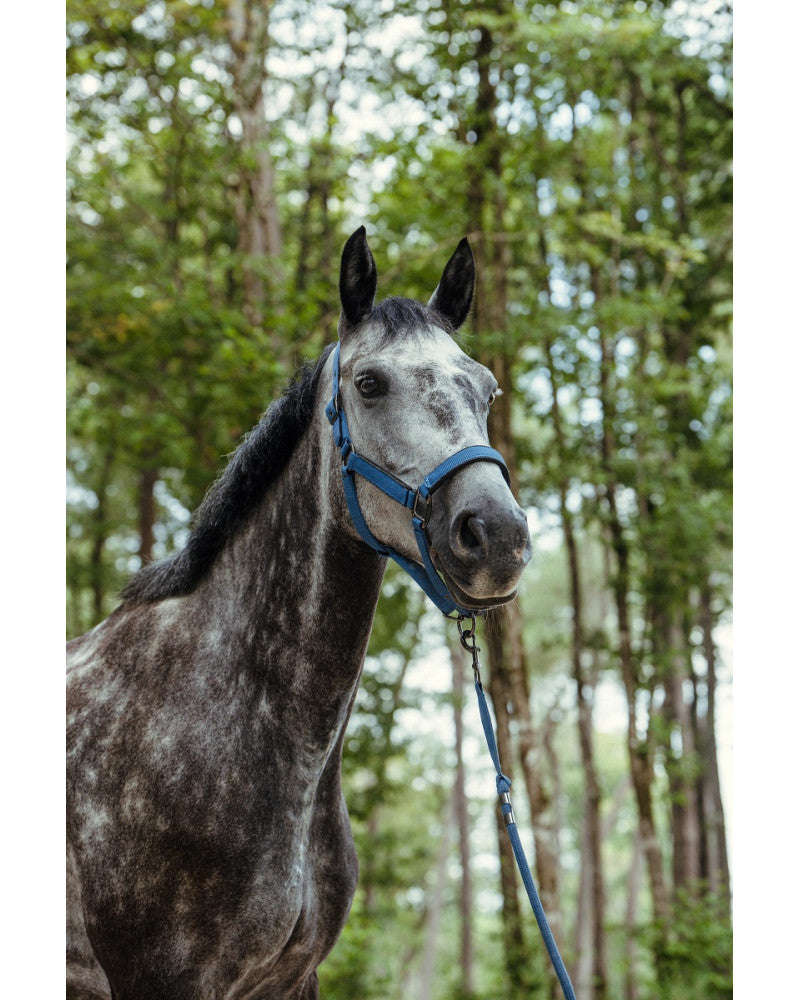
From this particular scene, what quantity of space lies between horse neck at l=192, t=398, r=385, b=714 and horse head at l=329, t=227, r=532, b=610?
0.31ft

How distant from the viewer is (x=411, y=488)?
5.61 feet

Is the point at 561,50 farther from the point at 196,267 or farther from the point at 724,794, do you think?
the point at 724,794

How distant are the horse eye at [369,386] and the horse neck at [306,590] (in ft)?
0.57

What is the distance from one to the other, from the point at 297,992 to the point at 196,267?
6931 millimetres

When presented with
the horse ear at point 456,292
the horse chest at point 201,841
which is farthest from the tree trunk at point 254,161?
the horse chest at point 201,841

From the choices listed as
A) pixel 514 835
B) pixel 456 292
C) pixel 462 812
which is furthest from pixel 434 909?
pixel 456 292

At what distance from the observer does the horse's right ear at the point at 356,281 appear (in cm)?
189

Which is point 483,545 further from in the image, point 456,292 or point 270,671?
point 456,292

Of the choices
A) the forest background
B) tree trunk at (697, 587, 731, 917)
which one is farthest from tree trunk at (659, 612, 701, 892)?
tree trunk at (697, 587, 731, 917)

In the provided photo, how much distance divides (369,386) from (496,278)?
545cm

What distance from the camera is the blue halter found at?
1646mm

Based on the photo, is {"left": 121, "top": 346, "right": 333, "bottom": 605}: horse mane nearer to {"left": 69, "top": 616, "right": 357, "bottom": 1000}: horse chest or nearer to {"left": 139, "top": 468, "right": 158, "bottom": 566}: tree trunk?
{"left": 69, "top": 616, "right": 357, "bottom": 1000}: horse chest
